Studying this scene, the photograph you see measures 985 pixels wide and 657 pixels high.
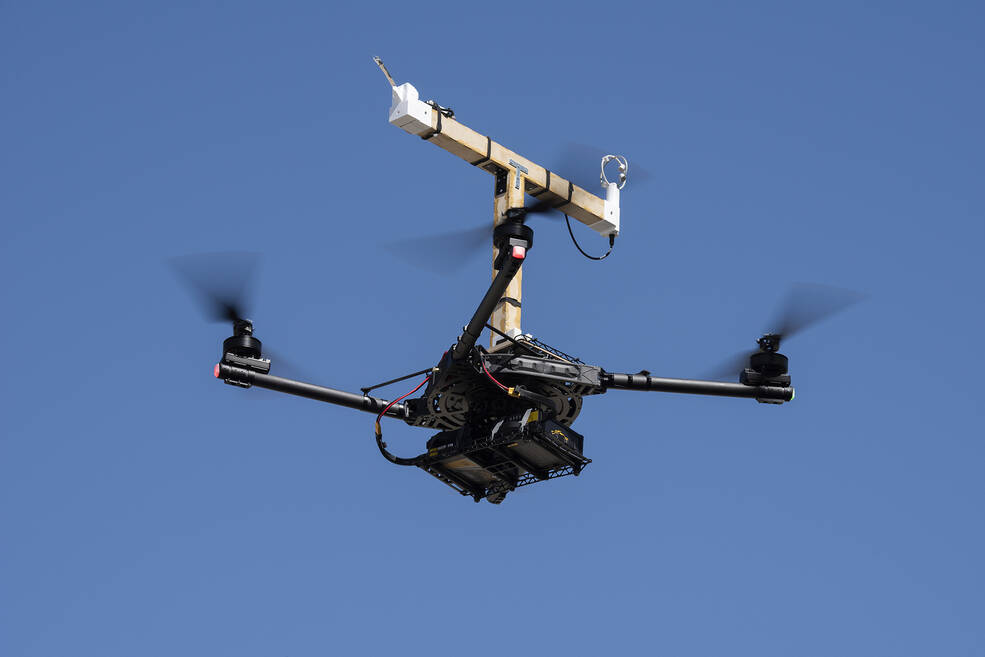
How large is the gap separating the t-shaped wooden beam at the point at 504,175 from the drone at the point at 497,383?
1.1 inches

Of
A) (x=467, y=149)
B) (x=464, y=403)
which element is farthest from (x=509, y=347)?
(x=467, y=149)

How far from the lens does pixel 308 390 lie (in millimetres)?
34688

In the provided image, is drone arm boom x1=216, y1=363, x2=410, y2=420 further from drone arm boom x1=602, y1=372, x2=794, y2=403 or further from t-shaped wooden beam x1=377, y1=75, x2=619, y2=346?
drone arm boom x1=602, y1=372, x2=794, y2=403

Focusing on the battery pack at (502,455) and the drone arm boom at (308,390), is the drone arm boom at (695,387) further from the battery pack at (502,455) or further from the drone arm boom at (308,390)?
the drone arm boom at (308,390)

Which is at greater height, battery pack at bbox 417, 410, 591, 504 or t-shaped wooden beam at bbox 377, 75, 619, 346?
t-shaped wooden beam at bbox 377, 75, 619, 346

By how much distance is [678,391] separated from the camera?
3447cm

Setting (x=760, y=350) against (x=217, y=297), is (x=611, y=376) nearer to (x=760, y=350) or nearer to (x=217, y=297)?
(x=760, y=350)

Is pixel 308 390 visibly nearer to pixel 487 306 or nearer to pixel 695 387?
pixel 487 306

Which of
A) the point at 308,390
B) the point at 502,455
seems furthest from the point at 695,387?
the point at 308,390

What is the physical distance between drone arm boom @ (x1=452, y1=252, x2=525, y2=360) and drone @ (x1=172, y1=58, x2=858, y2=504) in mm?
41

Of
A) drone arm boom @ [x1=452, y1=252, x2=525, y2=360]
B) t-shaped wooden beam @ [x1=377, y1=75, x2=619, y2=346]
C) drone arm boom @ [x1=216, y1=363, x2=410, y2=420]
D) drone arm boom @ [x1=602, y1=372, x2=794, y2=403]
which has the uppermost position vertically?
t-shaped wooden beam @ [x1=377, y1=75, x2=619, y2=346]

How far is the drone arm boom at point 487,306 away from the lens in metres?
31.3

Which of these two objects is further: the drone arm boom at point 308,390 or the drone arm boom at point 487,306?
the drone arm boom at point 308,390

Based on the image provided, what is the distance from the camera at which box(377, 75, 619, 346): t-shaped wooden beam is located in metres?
34.8
